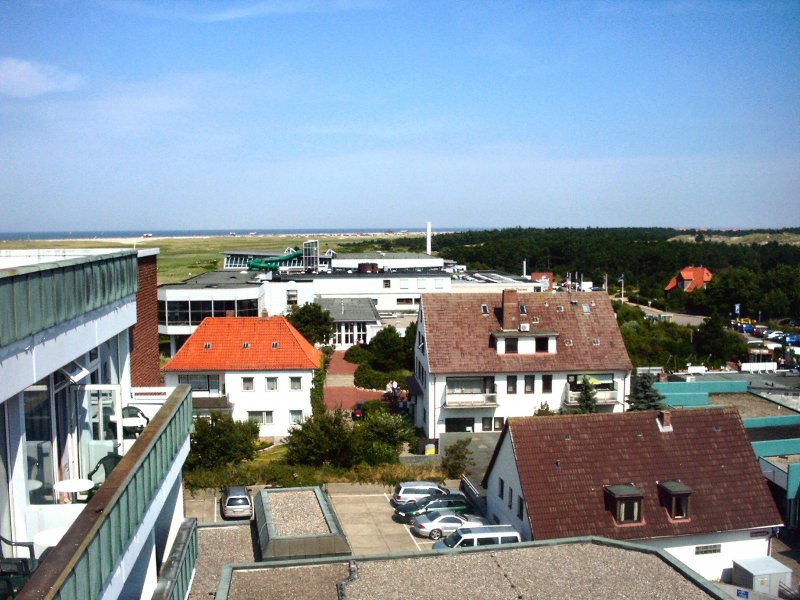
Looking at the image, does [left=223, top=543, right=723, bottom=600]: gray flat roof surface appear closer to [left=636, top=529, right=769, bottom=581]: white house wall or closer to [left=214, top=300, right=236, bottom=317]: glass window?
[left=636, top=529, right=769, bottom=581]: white house wall

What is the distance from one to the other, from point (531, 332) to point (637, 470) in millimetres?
14261

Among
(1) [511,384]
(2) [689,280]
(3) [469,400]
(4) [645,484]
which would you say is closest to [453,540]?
(4) [645,484]

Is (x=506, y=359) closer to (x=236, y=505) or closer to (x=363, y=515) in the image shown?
(x=363, y=515)

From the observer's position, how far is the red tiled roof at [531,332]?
116 feet

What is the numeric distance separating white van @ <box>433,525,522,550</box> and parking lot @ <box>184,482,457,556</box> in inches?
75.9

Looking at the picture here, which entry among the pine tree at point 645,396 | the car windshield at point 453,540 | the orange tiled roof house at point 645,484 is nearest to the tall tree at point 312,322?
the pine tree at point 645,396

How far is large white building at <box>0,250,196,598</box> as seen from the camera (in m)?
6.84

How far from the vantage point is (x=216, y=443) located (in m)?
28.9

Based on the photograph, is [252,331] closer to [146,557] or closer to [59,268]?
[146,557]

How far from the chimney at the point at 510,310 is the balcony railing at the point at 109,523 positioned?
26.6m

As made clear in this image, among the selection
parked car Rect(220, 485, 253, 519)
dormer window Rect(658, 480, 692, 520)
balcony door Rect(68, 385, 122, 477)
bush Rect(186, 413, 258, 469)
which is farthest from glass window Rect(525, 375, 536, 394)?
balcony door Rect(68, 385, 122, 477)

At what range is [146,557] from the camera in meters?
10.5

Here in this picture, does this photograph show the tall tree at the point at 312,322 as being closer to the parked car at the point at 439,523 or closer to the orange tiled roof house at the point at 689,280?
the parked car at the point at 439,523

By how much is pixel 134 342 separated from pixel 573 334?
23.6 metres
